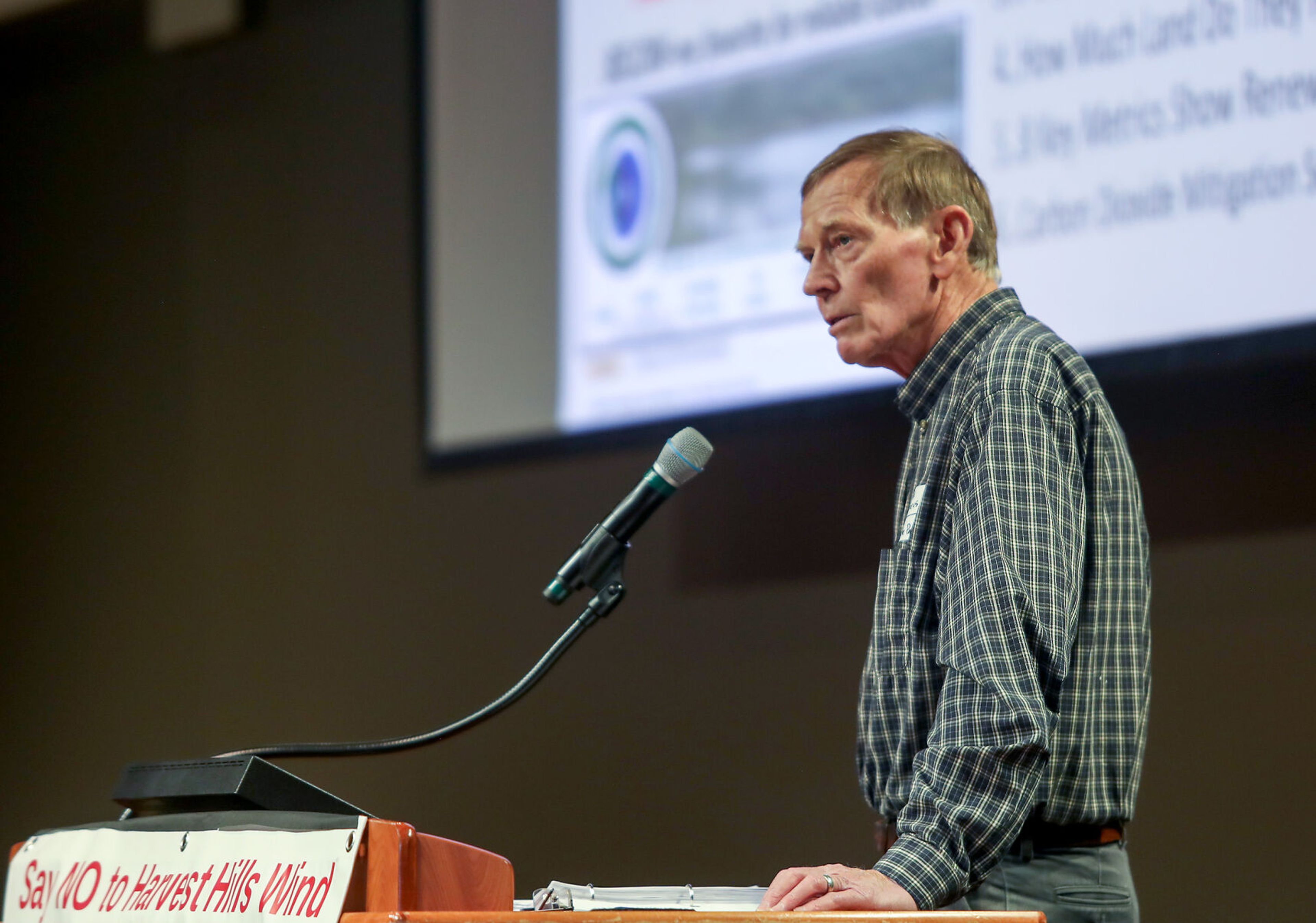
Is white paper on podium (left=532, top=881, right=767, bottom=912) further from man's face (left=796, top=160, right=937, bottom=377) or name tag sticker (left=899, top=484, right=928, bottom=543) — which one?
man's face (left=796, top=160, right=937, bottom=377)

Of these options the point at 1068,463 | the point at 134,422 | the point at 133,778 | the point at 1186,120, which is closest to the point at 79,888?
the point at 133,778

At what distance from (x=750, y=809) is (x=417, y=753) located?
867 mm

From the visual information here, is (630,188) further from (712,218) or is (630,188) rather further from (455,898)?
(455,898)

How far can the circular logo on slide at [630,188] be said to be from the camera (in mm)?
2947

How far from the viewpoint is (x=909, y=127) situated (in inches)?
101

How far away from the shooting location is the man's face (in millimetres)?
1538

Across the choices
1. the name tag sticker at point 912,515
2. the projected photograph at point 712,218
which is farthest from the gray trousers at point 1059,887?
the projected photograph at point 712,218

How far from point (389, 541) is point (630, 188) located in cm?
103

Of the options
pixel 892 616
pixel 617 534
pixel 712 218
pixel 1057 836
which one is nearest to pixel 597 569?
pixel 617 534

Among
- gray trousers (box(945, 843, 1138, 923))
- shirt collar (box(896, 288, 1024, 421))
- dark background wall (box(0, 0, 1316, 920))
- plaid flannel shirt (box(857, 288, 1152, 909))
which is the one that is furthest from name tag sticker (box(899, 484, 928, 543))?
dark background wall (box(0, 0, 1316, 920))

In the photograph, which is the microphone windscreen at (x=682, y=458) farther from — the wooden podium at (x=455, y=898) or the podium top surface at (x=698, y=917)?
the podium top surface at (x=698, y=917)

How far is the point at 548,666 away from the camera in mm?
1410

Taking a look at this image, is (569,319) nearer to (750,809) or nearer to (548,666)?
(750,809)

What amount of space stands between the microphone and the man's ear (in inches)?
12.9
